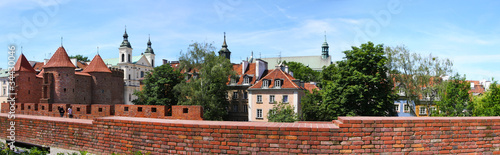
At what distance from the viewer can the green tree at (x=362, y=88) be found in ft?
93.5

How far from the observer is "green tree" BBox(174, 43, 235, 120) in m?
38.8

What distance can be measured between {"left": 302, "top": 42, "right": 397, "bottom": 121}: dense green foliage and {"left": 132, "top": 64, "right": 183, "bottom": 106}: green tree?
844 inches

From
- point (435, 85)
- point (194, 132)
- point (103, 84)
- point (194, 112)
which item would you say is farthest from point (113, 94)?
point (194, 132)

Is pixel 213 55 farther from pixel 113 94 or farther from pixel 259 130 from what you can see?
pixel 259 130

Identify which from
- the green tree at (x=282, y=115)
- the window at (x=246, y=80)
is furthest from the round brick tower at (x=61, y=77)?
the window at (x=246, y=80)

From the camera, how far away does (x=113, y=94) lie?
131 feet

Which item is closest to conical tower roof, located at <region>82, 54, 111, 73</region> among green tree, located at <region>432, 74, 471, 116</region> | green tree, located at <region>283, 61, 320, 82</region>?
green tree, located at <region>432, 74, 471, 116</region>

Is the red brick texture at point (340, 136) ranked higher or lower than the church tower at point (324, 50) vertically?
lower

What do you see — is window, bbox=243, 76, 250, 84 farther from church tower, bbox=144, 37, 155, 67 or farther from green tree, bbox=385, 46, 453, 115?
church tower, bbox=144, 37, 155, 67

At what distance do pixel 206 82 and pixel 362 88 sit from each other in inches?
698

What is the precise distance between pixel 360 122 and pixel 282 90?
117 feet

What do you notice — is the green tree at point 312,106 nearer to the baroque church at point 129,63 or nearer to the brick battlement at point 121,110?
the brick battlement at point 121,110

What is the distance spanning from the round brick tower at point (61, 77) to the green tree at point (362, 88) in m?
23.8

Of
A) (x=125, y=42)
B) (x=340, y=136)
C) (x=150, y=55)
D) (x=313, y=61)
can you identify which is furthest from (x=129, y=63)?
(x=340, y=136)
